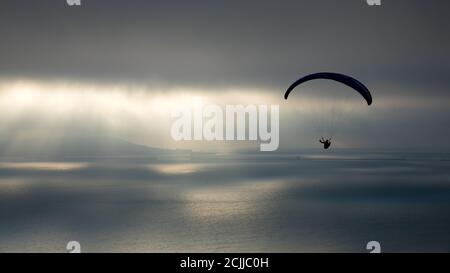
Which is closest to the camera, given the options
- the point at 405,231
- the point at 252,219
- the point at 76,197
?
the point at 405,231

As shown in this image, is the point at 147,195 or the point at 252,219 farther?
the point at 147,195

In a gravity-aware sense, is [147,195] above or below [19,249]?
above

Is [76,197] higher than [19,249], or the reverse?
[76,197]

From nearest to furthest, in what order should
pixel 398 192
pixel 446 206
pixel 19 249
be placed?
1. pixel 19 249
2. pixel 446 206
3. pixel 398 192

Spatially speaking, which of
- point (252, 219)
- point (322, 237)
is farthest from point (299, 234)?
point (252, 219)

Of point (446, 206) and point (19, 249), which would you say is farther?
point (446, 206)

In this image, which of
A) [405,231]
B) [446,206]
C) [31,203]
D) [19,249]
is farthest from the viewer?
[31,203]
